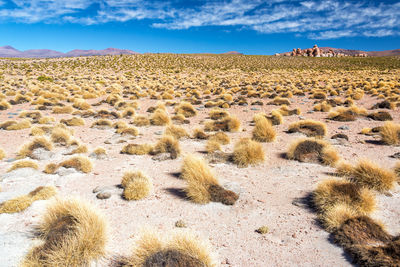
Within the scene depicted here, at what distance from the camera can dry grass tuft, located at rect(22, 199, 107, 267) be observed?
323cm

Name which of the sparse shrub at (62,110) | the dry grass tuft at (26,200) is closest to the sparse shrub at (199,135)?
the dry grass tuft at (26,200)

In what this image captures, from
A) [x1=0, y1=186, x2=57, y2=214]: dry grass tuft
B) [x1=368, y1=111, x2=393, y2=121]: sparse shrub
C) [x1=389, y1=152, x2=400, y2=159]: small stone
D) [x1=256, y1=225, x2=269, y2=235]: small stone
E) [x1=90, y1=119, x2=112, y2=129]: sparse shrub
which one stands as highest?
[x1=368, y1=111, x2=393, y2=121]: sparse shrub

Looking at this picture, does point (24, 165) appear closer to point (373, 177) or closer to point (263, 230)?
point (263, 230)

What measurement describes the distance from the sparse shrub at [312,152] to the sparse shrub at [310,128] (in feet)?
7.13

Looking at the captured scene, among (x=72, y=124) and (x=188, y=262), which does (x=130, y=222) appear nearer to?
(x=188, y=262)

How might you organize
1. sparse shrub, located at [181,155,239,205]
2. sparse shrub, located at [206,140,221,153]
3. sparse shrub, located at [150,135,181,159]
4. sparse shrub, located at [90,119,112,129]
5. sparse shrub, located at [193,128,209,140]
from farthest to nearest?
1. sparse shrub, located at [90,119,112,129]
2. sparse shrub, located at [193,128,209,140]
3. sparse shrub, located at [206,140,221,153]
4. sparse shrub, located at [150,135,181,159]
5. sparse shrub, located at [181,155,239,205]

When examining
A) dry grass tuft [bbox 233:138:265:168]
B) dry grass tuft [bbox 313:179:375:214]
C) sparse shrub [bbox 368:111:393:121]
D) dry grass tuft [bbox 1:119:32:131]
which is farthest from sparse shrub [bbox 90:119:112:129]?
sparse shrub [bbox 368:111:393:121]

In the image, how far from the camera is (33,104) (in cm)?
1697

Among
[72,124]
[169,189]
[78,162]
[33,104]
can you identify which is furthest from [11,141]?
[33,104]

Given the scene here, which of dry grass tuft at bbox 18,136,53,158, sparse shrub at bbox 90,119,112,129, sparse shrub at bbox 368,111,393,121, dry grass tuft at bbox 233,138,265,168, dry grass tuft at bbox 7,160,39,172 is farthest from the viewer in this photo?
sparse shrub at bbox 368,111,393,121

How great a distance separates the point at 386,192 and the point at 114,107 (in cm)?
1564

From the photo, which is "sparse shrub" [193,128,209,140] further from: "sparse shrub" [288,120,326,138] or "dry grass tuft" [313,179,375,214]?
"dry grass tuft" [313,179,375,214]

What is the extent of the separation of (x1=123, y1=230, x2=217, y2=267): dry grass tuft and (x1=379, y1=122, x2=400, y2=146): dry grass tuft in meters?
8.22

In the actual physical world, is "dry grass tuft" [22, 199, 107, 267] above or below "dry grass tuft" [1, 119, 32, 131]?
above
